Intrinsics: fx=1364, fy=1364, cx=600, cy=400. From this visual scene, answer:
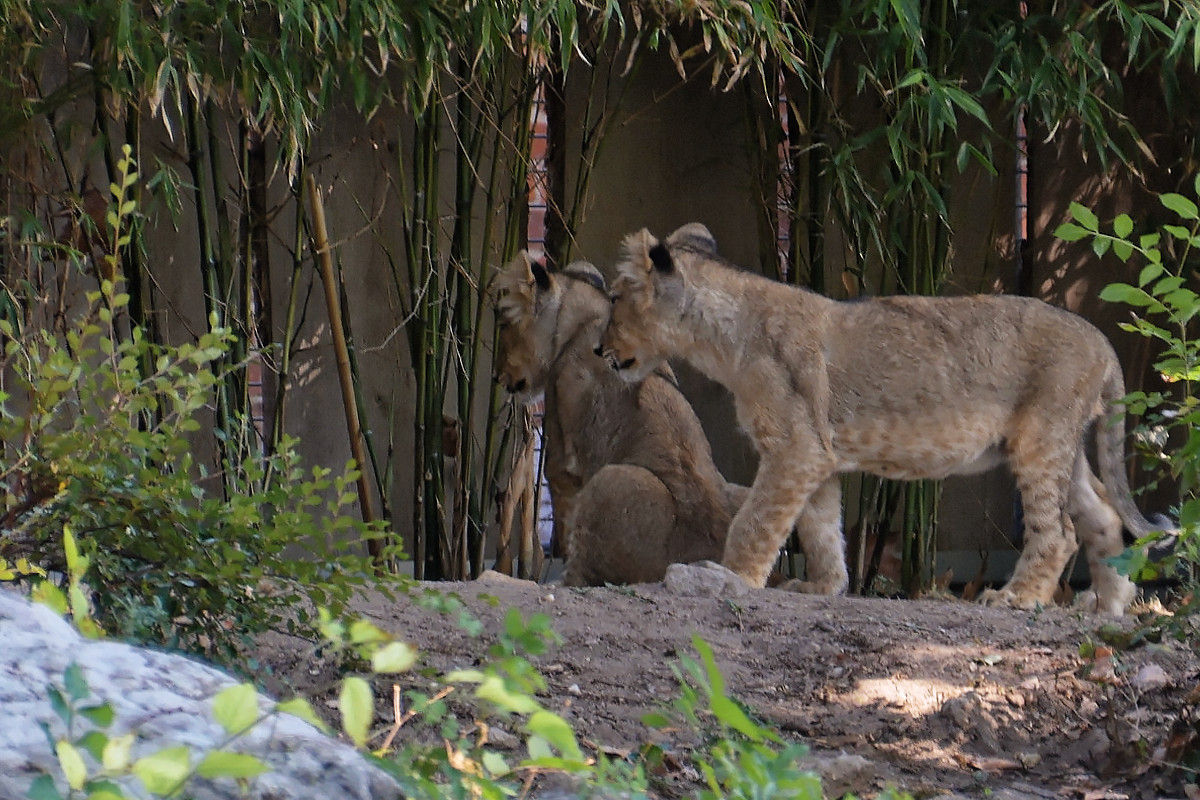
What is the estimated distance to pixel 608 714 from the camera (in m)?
3.09

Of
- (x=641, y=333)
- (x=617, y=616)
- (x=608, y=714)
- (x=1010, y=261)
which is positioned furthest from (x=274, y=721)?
(x=1010, y=261)

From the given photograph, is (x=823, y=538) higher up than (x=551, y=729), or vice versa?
(x=551, y=729)

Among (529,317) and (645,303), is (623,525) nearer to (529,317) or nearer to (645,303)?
(645,303)

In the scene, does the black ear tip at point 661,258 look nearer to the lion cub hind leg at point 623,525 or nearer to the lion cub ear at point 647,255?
the lion cub ear at point 647,255

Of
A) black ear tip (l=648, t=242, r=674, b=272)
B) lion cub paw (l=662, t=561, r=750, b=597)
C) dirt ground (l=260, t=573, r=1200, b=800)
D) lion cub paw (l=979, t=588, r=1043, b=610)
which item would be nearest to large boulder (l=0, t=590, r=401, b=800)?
dirt ground (l=260, t=573, r=1200, b=800)

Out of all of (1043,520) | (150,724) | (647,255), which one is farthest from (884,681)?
(150,724)

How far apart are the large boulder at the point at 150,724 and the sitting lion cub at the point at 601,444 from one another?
353cm

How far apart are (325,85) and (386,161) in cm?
228

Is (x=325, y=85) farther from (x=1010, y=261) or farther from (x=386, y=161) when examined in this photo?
(x=1010, y=261)

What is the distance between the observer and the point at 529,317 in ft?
18.5

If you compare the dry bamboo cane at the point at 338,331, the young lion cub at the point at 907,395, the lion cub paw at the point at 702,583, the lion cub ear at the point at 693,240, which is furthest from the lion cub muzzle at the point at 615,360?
the lion cub paw at the point at 702,583

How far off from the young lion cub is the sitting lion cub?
44 cm

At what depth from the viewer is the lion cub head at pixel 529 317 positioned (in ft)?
18.2

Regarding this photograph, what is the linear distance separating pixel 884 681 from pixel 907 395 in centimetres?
172
